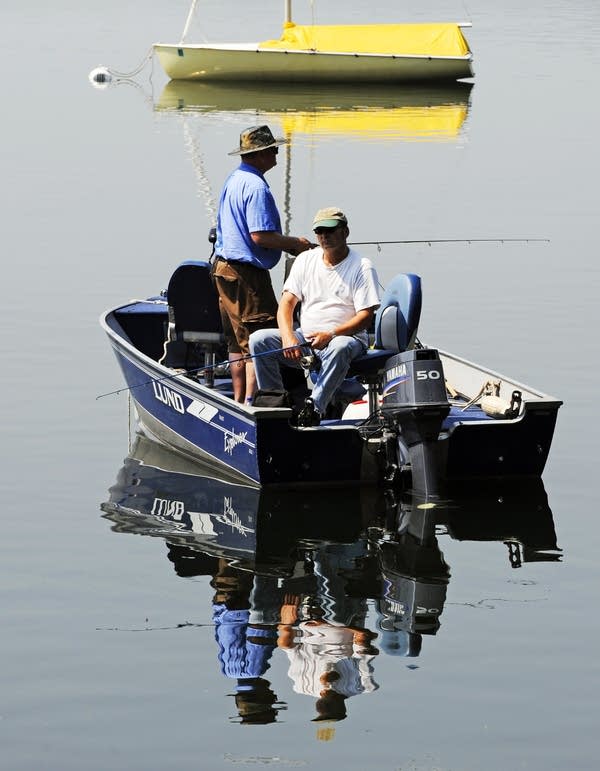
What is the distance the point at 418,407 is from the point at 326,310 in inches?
33.5

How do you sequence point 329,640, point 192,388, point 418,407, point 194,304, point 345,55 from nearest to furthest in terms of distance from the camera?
point 329,640 < point 418,407 < point 192,388 < point 194,304 < point 345,55

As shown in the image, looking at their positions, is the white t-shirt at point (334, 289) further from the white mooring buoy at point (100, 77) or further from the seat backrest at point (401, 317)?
the white mooring buoy at point (100, 77)

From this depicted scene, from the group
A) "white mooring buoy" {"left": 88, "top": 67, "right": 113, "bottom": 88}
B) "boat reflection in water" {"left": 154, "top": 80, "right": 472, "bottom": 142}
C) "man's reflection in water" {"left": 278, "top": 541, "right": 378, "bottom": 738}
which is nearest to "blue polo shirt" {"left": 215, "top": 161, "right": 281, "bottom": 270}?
"man's reflection in water" {"left": 278, "top": 541, "right": 378, "bottom": 738}

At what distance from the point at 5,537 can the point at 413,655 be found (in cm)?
243

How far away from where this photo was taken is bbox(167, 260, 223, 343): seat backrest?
9.73 m

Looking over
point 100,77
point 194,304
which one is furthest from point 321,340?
point 100,77

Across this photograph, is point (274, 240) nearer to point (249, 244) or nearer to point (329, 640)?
point (249, 244)

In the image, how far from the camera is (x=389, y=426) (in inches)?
332

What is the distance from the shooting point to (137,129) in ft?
90.0

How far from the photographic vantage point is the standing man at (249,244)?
8938 mm

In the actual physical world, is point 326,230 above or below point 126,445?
above

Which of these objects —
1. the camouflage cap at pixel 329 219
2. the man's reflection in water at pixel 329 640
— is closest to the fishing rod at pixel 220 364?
the camouflage cap at pixel 329 219

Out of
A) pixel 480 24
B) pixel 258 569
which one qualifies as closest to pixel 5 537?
pixel 258 569

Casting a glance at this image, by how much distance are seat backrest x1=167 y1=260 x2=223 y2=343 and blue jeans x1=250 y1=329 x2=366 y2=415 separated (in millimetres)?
886
